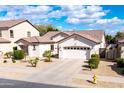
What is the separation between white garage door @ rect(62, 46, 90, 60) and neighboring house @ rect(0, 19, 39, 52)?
10536mm

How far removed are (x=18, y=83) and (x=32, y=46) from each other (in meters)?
16.5

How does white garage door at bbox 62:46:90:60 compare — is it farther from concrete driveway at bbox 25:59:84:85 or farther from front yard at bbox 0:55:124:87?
concrete driveway at bbox 25:59:84:85

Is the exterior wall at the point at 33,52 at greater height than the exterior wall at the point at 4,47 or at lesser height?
lesser

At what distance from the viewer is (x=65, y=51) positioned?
29.5 m

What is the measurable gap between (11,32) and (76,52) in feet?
43.6

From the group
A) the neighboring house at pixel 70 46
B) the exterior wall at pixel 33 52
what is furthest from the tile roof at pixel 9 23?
the exterior wall at pixel 33 52

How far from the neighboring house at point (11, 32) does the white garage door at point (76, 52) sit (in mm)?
10536

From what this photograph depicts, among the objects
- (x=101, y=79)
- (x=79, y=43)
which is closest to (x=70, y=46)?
(x=79, y=43)

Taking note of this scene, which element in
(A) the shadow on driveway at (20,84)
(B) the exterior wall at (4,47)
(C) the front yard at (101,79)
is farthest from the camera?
(B) the exterior wall at (4,47)

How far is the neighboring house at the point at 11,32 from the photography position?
3506 cm

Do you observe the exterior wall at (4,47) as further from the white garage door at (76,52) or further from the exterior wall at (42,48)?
the white garage door at (76,52)
